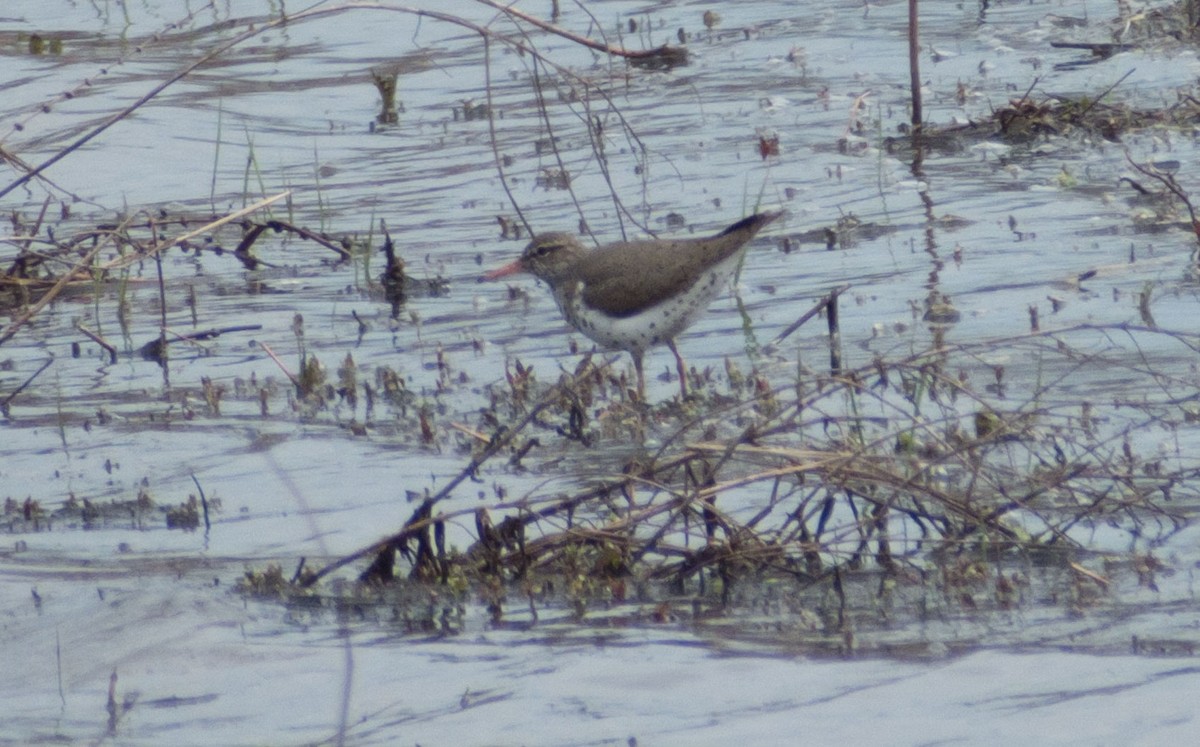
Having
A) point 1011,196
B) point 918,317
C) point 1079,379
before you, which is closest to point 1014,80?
point 1011,196

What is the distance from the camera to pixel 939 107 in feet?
47.6

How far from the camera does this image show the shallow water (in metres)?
5.68

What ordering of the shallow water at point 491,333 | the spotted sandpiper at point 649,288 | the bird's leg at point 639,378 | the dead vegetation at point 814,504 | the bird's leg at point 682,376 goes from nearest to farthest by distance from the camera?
the shallow water at point 491,333, the dead vegetation at point 814,504, the bird's leg at point 682,376, the bird's leg at point 639,378, the spotted sandpiper at point 649,288

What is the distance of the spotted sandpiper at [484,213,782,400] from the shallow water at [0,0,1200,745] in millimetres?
332

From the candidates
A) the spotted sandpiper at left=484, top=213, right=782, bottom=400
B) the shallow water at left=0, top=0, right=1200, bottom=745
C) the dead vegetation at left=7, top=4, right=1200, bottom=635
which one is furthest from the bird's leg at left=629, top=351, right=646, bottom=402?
the dead vegetation at left=7, top=4, right=1200, bottom=635

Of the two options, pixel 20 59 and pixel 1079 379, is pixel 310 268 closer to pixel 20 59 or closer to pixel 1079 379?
pixel 1079 379

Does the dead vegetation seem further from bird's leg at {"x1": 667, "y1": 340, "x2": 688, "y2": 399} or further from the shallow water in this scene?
bird's leg at {"x1": 667, "y1": 340, "x2": 688, "y2": 399}

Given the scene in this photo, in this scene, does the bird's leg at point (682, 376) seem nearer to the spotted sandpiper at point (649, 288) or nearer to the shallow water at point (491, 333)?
the spotted sandpiper at point (649, 288)

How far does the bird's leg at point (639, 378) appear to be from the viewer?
9.04 metres

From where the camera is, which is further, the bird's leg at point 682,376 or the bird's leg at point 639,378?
the bird's leg at point 639,378

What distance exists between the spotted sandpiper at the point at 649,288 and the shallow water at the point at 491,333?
0.33 m

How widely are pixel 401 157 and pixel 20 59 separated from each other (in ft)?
18.8

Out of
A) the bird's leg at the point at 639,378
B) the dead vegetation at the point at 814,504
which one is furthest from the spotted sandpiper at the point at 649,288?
the dead vegetation at the point at 814,504

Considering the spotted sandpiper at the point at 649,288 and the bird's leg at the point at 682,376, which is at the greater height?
the spotted sandpiper at the point at 649,288
